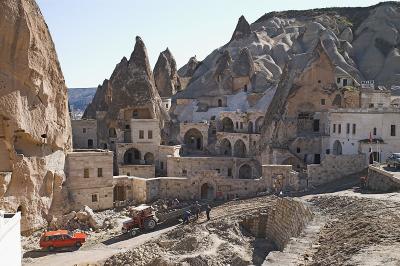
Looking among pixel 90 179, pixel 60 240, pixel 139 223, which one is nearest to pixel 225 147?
pixel 90 179

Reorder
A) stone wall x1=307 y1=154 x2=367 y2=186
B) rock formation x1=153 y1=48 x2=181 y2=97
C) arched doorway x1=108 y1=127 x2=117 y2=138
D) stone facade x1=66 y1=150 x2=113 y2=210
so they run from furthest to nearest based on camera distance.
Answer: rock formation x1=153 y1=48 x2=181 y2=97
arched doorway x1=108 y1=127 x2=117 y2=138
stone facade x1=66 y1=150 x2=113 y2=210
stone wall x1=307 y1=154 x2=367 y2=186

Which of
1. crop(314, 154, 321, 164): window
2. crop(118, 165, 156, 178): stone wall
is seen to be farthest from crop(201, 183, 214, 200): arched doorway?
crop(314, 154, 321, 164): window

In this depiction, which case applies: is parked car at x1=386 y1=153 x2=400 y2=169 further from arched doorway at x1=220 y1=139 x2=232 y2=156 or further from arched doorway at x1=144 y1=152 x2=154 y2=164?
arched doorway at x1=144 y1=152 x2=154 y2=164

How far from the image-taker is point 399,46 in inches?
3041

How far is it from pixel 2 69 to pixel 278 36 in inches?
2665

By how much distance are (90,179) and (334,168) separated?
1799cm

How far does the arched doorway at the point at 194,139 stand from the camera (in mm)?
54719

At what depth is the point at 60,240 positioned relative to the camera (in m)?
27.9

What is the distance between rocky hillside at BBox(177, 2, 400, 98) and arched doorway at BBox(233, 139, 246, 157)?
12.0 m

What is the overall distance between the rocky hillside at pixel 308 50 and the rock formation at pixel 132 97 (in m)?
11.2

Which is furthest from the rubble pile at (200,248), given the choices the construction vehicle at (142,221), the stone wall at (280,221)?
the construction vehicle at (142,221)

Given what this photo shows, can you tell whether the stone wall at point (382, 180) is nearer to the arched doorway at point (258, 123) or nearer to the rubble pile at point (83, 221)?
the rubble pile at point (83, 221)

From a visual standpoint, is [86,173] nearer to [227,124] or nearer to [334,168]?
[334,168]

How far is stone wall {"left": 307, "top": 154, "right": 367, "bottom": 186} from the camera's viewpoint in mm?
33625
